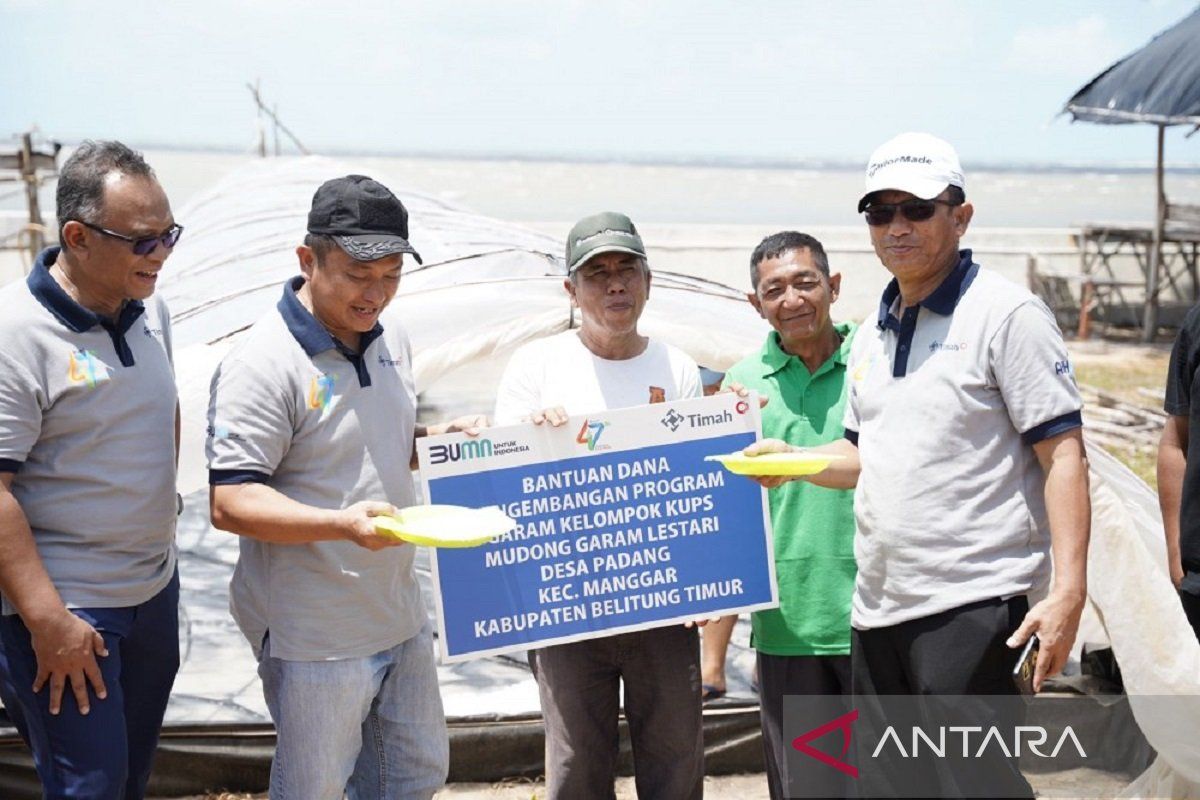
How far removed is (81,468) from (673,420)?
58.7 inches

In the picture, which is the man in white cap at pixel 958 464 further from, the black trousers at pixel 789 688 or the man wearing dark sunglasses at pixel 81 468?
the man wearing dark sunglasses at pixel 81 468

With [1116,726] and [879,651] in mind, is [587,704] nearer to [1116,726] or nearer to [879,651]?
[879,651]

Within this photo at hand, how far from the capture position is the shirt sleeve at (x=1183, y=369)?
10.6 feet

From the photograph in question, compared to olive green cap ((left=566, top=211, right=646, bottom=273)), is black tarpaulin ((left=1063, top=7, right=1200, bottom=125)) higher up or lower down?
higher up

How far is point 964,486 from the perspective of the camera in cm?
270

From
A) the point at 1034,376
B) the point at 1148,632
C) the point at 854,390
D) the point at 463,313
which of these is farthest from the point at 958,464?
the point at 463,313

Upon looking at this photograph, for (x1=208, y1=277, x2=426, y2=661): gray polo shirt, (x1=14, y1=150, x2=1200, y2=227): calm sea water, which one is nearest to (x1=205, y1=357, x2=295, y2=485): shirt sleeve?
(x1=208, y1=277, x2=426, y2=661): gray polo shirt

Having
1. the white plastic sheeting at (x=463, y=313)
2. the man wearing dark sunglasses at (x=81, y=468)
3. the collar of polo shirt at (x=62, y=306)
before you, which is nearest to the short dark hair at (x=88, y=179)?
the man wearing dark sunglasses at (x=81, y=468)

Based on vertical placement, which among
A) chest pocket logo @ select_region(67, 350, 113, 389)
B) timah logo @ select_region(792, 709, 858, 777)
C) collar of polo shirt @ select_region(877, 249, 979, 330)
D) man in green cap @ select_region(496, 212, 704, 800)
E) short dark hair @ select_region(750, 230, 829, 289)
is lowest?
timah logo @ select_region(792, 709, 858, 777)

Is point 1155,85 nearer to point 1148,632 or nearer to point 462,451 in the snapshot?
point 1148,632

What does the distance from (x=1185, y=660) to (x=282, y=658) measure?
2.98 meters

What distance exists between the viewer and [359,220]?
2762mm

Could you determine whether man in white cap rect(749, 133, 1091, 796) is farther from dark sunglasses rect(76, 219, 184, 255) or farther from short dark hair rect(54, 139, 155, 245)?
short dark hair rect(54, 139, 155, 245)

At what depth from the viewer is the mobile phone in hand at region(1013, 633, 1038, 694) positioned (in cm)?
260
